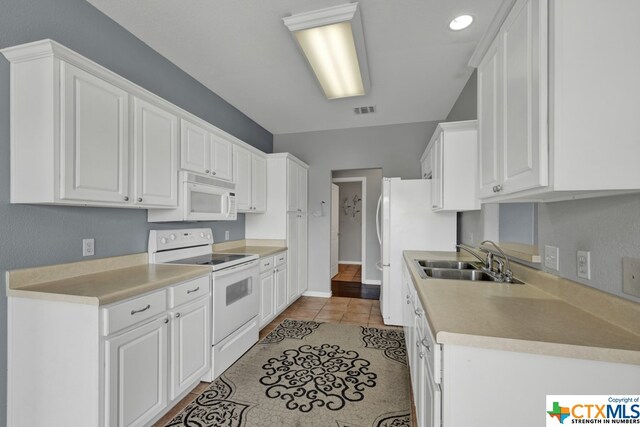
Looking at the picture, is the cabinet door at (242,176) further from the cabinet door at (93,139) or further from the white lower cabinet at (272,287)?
the cabinet door at (93,139)

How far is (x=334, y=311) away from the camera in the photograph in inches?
152

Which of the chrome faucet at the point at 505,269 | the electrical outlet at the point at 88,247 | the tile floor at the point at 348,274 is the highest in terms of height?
the electrical outlet at the point at 88,247

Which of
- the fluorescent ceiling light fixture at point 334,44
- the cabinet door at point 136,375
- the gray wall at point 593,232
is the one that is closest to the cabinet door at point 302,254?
the fluorescent ceiling light fixture at point 334,44

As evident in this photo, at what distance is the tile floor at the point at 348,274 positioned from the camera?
5.82 meters

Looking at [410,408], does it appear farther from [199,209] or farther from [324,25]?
[324,25]

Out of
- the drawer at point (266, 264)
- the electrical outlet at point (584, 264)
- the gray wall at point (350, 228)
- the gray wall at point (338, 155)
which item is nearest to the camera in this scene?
the electrical outlet at point (584, 264)

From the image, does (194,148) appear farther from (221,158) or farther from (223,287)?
(223,287)

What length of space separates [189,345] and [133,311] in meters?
0.59

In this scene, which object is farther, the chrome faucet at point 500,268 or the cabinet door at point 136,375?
the chrome faucet at point 500,268

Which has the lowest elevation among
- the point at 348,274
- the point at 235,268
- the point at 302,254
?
the point at 348,274

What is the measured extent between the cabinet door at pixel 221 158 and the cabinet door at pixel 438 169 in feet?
6.96

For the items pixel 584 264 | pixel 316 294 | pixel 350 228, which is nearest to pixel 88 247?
pixel 584 264

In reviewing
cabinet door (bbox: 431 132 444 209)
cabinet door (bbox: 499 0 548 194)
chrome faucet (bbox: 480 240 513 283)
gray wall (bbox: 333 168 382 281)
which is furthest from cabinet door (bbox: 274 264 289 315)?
cabinet door (bbox: 499 0 548 194)

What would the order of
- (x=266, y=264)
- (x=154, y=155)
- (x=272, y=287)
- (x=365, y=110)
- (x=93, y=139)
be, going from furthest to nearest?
(x=365, y=110) → (x=272, y=287) → (x=266, y=264) → (x=154, y=155) → (x=93, y=139)
